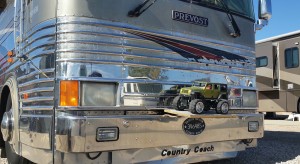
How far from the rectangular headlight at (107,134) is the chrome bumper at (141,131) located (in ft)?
0.09

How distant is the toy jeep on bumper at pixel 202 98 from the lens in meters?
3.62

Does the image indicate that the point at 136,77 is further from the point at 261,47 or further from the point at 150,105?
the point at 261,47

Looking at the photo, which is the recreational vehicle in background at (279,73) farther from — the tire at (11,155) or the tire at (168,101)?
the tire at (11,155)

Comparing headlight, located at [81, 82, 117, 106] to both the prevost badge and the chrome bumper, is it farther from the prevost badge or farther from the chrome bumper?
the prevost badge

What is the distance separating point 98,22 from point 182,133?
4.43 ft

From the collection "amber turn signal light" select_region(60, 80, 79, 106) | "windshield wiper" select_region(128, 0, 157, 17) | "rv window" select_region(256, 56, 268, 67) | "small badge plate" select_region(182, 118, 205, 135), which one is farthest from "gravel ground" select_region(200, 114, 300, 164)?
"rv window" select_region(256, 56, 268, 67)

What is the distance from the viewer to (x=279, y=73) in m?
12.8

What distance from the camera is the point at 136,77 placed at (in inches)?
140

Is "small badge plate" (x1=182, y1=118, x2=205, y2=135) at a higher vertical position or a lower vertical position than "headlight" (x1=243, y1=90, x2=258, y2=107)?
lower

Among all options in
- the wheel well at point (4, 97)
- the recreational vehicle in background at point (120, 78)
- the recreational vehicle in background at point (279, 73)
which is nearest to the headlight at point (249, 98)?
the recreational vehicle in background at point (120, 78)

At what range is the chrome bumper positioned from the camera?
3.14 m

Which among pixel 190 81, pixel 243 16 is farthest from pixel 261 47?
pixel 190 81

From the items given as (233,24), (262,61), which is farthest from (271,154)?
(262,61)

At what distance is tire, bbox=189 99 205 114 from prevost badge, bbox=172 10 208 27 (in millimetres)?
920
